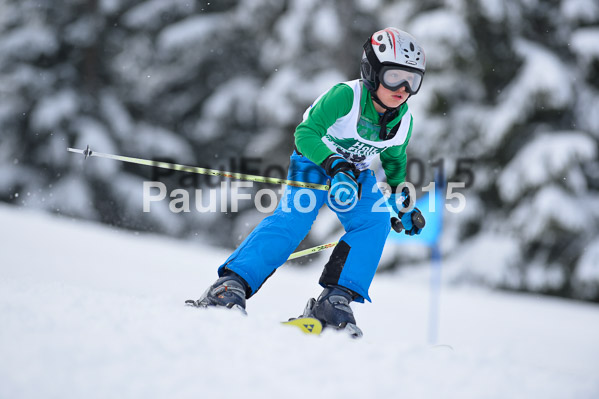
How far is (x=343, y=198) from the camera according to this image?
115 inches

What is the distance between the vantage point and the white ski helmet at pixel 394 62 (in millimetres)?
3078

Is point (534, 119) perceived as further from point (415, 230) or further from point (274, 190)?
point (415, 230)

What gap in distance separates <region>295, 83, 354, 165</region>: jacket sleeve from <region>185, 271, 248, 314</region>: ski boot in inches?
29.1

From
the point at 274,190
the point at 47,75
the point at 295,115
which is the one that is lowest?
the point at 274,190

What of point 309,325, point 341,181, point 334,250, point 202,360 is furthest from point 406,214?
point 202,360

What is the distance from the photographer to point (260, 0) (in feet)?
40.8

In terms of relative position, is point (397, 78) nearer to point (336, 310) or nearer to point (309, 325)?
point (336, 310)

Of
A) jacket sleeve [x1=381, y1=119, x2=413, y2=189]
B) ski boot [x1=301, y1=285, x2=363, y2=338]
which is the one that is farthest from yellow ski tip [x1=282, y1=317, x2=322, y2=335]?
jacket sleeve [x1=381, y1=119, x2=413, y2=189]

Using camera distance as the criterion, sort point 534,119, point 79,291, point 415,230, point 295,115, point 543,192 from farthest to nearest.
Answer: point 295,115
point 534,119
point 543,192
point 415,230
point 79,291

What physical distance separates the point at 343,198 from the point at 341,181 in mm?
108

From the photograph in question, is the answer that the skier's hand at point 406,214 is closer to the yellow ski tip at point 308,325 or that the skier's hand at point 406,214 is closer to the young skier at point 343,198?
the young skier at point 343,198

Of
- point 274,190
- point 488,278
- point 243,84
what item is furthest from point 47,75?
point 488,278

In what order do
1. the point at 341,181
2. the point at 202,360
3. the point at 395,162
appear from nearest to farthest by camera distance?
the point at 202,360 < the point at 341,181 < the point at 395,162

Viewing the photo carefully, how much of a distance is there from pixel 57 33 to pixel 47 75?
3.46 ft
